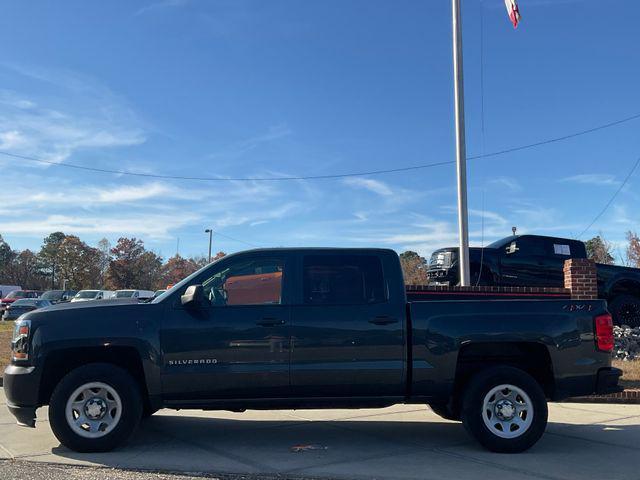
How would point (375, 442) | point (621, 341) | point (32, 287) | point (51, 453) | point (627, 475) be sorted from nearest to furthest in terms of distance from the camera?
point (627, 475) < point (51, 453) < point (375, 442) < point (621, 341) < point (32, 287)

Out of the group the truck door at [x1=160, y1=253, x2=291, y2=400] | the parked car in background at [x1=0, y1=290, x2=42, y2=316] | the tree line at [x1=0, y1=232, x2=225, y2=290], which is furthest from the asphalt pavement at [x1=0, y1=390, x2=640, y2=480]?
the tree line at [x1=0, y1=232, x2=225, y2=290]

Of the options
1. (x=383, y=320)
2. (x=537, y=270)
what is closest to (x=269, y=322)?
(x=383, y=320)

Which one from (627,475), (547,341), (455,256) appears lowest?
(627,475)

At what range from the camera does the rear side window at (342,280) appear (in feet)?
19.8

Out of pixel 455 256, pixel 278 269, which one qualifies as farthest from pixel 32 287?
pixel 278 269

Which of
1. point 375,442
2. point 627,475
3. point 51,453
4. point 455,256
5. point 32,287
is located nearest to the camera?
point 627,475

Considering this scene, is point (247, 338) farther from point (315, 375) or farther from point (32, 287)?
point (32, 287)

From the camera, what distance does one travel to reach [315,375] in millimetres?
5812

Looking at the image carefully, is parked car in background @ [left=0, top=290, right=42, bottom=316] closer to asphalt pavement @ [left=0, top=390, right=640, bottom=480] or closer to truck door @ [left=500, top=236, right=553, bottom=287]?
truck door @ [left=500, top=236, right=553, bottom=287]

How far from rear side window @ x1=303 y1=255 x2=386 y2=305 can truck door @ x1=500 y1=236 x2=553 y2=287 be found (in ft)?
28.4

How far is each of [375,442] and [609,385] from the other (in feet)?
7.88

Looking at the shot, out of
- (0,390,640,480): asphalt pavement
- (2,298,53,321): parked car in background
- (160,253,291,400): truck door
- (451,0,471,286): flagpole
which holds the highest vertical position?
(451,0,471,286): flagpole

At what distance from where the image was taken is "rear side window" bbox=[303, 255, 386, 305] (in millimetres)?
6023

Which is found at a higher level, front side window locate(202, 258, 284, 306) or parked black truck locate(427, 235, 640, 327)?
parked black truck locate(427, 235, 640, 327)
